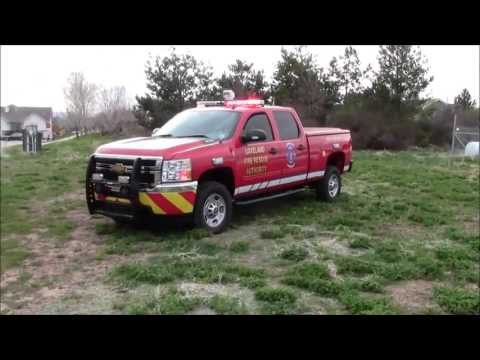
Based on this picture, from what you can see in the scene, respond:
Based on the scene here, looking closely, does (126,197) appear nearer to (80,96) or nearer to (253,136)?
(253,136)

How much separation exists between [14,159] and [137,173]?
1512cm

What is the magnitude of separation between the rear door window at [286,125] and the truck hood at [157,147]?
1764 mm

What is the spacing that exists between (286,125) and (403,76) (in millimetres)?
25015

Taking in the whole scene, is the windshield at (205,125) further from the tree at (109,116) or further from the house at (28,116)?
the house at (28,116)

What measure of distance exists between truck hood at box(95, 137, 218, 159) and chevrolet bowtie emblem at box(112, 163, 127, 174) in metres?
0.19

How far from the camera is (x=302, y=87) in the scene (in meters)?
28.9

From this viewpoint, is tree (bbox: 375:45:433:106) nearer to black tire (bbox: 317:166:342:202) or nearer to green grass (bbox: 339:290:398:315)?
black tire (bbox: 317:166:342:202)

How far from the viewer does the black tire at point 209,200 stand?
6.76 metres

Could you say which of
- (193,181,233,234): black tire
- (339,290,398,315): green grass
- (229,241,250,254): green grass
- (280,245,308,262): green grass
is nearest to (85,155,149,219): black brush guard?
(193,181,233,234): black tire

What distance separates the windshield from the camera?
7470 mm

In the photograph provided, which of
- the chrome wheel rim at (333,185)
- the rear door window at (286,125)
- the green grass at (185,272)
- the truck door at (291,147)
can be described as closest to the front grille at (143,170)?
the green grass at (185,272)

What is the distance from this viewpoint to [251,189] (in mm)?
7754
